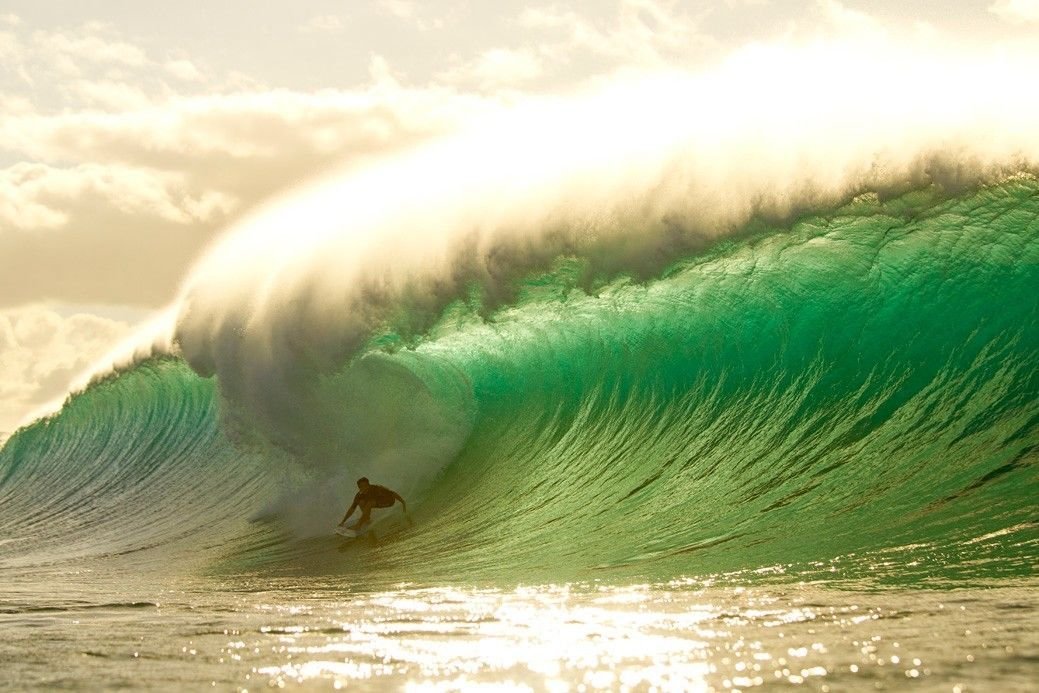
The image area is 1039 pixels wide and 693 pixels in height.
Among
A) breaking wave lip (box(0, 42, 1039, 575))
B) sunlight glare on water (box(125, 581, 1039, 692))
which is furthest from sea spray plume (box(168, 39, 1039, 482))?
sunlight glare on water (box(125, 581, 1039, 692))

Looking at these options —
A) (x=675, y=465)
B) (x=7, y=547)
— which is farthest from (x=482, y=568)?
(x=7, y=547)

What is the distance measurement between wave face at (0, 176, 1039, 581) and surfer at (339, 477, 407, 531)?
33 centimetres

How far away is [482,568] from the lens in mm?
7934

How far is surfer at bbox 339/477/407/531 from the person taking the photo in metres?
10.3

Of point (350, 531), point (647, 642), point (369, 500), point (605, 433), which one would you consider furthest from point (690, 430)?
point (647, 642)

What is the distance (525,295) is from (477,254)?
0.67 metres

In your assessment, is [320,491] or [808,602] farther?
[320,491]

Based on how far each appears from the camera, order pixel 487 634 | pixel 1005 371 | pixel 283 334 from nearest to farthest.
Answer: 1. pixel 487 634
2. pixel 1005 371
3. pixel 283 334

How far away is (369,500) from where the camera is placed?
10359 mm

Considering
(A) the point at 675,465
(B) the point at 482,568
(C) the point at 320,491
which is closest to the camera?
(B) the point at 482,568

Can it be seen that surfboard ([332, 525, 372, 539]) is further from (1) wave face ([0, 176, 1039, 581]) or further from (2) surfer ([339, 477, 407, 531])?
(1) wave face ([0, 176, 1039, 581])

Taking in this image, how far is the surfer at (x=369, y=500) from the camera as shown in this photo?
10.3 meters

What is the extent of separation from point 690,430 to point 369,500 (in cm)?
289

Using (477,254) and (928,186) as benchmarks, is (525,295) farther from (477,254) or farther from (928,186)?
(928,186)
